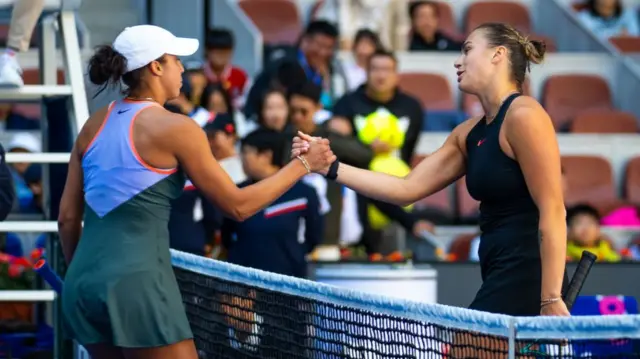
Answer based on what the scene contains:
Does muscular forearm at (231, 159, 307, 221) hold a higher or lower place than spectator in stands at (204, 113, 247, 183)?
higher

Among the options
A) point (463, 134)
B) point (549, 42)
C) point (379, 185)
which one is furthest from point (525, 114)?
point (549, 42)

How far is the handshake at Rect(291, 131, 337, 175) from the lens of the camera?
5699 mm

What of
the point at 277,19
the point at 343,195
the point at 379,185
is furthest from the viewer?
the point at 277,19

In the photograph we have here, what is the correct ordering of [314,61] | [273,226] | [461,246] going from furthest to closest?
[314,61]
[461,246]
[273,226]

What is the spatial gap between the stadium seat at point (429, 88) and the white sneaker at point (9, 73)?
6.73 m

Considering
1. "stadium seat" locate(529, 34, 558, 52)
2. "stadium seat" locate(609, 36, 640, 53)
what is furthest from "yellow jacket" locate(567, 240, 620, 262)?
"stadium seat" locate(609, 36, 640, 53)

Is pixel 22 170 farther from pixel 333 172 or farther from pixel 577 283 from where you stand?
pixel 577 283

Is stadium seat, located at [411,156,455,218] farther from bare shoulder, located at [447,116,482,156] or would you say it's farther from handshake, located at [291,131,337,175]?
bare shoulder, located at [447,116,482,156]

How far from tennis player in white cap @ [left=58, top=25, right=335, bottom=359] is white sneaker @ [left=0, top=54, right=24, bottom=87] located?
2.59m

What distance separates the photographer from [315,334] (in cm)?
543

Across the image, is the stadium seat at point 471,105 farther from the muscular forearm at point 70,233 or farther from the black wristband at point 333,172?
the muscular forearm at point 70,233

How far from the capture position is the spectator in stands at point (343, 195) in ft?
33.5

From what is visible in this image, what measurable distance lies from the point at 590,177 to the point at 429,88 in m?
1.84

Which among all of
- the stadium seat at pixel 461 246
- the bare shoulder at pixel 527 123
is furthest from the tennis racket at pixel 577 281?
the stadium seat at pixel 461 246
